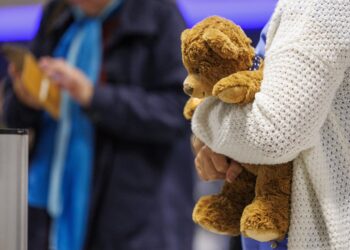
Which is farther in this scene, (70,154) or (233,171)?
(70,154)

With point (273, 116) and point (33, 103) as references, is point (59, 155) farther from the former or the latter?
point (273, 116)

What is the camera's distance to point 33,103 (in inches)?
65.7

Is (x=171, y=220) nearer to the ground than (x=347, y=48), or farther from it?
nearer to the ground

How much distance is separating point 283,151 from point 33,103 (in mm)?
1123

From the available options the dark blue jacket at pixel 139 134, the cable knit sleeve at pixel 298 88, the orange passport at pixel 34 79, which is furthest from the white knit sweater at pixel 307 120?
the orange passport at pixel 34 79

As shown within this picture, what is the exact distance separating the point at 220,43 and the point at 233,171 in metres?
0.15

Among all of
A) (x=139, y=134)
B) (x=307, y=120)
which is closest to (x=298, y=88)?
(x=307, y=120)

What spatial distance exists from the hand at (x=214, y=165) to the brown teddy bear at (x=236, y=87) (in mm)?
16

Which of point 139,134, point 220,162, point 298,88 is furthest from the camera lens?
point 139,134

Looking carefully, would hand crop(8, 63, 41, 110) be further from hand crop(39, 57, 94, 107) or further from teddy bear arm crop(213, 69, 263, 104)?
teddy bear arm crop(213, 69, 263, 104)

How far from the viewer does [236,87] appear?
65cm

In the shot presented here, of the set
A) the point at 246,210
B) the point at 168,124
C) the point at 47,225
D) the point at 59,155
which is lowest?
the point at 47,225

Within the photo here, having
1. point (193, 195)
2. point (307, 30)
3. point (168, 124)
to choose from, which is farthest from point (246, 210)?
point (193, 195)

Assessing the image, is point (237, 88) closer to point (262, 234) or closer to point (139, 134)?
point (262, 234)
